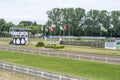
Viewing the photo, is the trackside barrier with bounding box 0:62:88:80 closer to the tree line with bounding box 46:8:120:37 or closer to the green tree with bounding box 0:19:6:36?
the tree line with bounding box 46:8:120:37

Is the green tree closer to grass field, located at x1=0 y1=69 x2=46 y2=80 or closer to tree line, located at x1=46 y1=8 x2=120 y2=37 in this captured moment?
tree line, located at x1=46 y1=8 x2=120 y2=37

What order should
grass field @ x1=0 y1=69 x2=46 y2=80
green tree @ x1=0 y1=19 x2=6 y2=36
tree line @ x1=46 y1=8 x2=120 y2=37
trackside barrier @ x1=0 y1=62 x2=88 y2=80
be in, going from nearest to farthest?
trackside barrier @ x1=0 y1=62 x2=88 y2=80 < grass field @ x1=0 y1=69 x2=46 y2=80 < tree line @ x1=46 y1=8 x2=120 y2=37 < green tree @ x1=0 y1=19 x2=6 y2=36

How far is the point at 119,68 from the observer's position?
1136 inches

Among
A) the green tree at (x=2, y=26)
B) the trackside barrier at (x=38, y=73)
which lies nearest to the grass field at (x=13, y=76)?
the trackside barrier at (x=38, y=73)

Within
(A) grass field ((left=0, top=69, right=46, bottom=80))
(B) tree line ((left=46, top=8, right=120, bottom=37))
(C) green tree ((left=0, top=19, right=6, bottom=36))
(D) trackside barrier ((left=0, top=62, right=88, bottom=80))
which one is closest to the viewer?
(D) trackside barrier ((left=0, top=62, right=88, bottom=80))

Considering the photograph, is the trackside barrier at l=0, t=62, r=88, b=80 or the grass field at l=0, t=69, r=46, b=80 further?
the grass field at l=0, t=69, r=46, b=80

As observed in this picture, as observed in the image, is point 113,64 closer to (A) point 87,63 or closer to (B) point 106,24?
(A) point 87,63

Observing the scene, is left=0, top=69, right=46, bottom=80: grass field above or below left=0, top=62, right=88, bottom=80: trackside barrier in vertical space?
below

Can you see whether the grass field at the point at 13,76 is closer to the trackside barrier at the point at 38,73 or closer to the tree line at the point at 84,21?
the trackside barrier at the point at 38,73

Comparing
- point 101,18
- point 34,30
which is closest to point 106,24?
point 101,18

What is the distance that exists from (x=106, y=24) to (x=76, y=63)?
10765 cm

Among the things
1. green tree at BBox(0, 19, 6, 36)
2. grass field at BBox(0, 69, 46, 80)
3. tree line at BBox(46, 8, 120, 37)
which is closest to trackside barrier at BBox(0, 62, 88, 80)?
grass field at BBox(0, 69, 46, 80)

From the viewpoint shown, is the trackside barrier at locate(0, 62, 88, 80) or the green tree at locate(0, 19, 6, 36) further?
the green tree at locate(0, 19, 6, 36)

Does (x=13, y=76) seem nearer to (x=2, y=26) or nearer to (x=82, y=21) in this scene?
(x=82, y=21)
